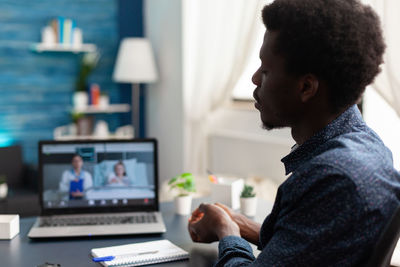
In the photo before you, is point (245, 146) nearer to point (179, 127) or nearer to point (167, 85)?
point (179, 127)

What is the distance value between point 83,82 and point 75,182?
2.96 metres

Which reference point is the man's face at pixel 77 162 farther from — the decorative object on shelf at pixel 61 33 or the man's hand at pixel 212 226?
the decorative object on shelf at pixel 61 33

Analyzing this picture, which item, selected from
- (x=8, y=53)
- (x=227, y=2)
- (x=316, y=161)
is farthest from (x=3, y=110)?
(x=316, y=161)

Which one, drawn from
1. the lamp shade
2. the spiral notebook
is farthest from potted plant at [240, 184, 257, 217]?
the lamp shade

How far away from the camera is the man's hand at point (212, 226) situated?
1.46 m

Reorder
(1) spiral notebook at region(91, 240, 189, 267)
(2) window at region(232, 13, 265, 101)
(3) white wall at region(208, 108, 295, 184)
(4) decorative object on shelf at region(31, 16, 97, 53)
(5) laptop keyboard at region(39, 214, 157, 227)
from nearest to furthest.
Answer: (1) spiral notebook at region(91, 240, 189, 267) < (5) laptop keyboard at region(39, 214, 157, 227) < (3) white wall at region(208, 108, 295, 184) < (2) window at region(232, 13, 265, 101) < (4) decorative object on shelf at region(31, 16, 97, 53)

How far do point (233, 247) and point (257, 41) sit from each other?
2411 millimetres

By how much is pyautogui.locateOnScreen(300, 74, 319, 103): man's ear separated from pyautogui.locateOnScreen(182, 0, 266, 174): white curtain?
7.38ft

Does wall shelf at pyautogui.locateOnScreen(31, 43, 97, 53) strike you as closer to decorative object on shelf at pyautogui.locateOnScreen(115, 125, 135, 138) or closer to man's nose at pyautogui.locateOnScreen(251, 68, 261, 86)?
decorative object on shelf at pyautogui.locateOnScreen(115, 125, 135, 138)

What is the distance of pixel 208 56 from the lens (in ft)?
12.9

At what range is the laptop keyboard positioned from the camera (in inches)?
71.0

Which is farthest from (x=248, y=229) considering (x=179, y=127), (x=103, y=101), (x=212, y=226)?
(x=103, y=101)

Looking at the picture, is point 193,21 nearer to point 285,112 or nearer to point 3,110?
point 3,110

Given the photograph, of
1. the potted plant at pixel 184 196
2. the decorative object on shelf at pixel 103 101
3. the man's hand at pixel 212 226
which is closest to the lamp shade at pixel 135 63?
the decorative object on shelf at pixel 103 101
